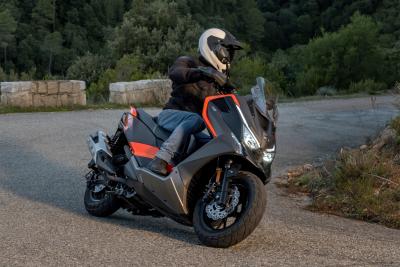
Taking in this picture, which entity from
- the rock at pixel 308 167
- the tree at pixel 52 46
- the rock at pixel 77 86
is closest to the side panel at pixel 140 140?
the rock at pixel 308 167

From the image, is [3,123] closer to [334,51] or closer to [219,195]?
[219,195]

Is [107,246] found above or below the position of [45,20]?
above

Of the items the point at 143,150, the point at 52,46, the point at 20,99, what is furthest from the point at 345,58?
the point at 52,46

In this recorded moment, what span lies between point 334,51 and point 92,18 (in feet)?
138

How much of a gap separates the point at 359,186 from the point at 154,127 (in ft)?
8.41

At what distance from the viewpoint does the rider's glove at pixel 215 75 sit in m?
5.67

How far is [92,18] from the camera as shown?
228 ft

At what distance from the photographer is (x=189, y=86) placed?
6176mm

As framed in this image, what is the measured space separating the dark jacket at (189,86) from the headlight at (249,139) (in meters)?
0.63

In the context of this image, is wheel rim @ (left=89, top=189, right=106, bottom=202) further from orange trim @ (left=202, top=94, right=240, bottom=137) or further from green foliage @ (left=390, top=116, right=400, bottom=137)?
green foliage @ (left=390, top=116, right=400, bottom=137)

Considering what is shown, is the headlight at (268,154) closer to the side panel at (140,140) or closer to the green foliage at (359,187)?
the side panel at (140,140)

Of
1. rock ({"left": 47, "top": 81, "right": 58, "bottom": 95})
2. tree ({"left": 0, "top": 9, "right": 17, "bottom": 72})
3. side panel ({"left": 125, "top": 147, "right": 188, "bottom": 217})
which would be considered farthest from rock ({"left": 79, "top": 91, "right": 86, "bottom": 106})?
tree ({"left": 0, "top": 9, "right": 17, "bottom": 72})

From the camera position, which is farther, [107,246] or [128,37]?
[128,37]

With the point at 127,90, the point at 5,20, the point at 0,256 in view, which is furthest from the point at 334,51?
the point at 5,20
